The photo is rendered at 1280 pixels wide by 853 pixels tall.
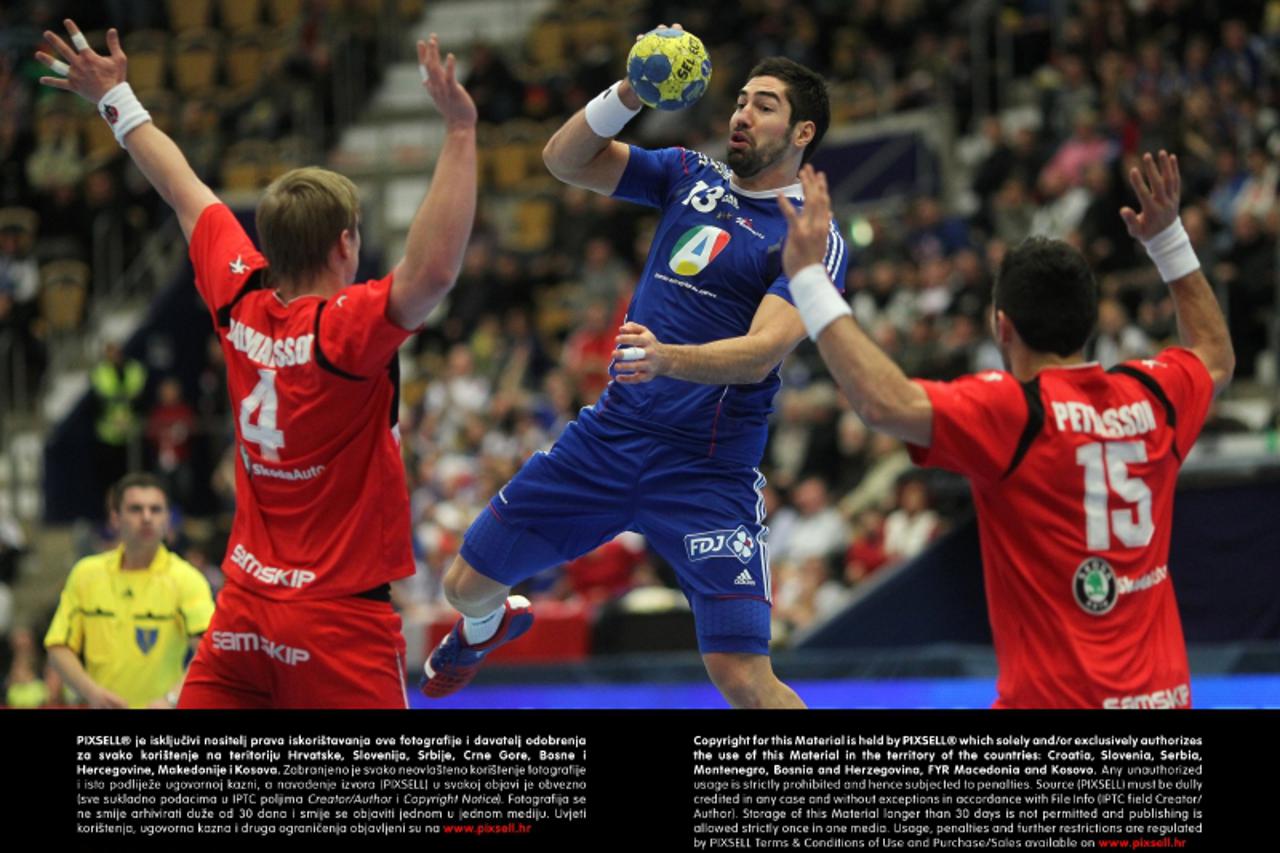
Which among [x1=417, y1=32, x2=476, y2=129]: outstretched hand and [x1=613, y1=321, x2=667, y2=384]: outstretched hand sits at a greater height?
[x1=417, y1=32, x2=476, y2=129]: outstretched hand

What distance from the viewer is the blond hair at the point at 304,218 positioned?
5629 millimetres

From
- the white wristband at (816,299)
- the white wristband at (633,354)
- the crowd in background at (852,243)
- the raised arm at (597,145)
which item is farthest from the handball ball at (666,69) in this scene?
the crowd in background at (852,243)

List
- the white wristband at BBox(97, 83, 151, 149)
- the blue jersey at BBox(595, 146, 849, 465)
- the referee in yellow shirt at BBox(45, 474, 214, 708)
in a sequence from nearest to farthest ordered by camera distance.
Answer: the white wristband at BBox(97, 83, 151, 149) < the blue jersey at BBox(595, 146, 849, 465) < the referee in yellow shirt at BBox(45, 474, 214, 708)

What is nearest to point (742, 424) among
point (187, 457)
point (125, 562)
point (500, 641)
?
point (500, 641)

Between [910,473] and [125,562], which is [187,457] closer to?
[910,473]

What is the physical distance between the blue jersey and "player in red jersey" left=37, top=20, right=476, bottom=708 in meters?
1.97

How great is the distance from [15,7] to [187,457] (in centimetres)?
1042

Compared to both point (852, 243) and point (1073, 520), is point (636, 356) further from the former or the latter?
point (852, 243)

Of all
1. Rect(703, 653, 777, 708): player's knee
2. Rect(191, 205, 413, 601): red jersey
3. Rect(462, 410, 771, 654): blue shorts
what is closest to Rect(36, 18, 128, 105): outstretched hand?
Rect(191, 205, 413, 601): red jersey

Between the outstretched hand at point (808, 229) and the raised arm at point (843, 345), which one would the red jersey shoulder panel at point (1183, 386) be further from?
the outstretched hand at point (808, 229)

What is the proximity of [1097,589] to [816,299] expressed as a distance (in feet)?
3.68

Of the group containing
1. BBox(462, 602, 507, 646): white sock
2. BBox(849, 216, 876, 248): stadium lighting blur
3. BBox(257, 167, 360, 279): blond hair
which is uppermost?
BBox(849, 216, 876, 248): stadium lighting blur

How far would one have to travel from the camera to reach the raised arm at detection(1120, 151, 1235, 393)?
5.69 meters

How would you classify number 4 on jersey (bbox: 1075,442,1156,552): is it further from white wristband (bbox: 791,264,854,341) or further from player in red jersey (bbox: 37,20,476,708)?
player in red jersey (bbox: 37,20,476,708)
